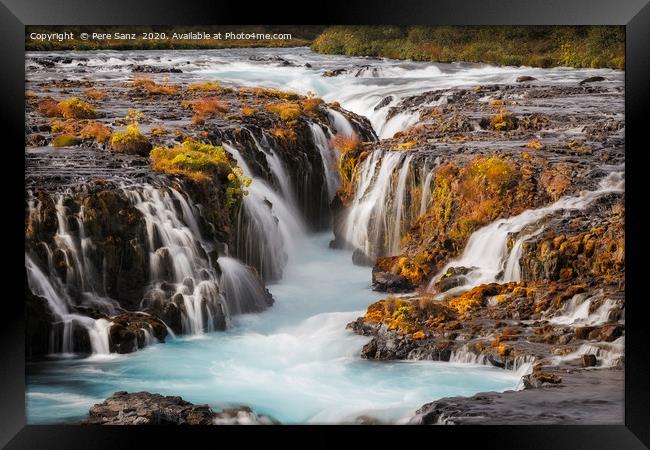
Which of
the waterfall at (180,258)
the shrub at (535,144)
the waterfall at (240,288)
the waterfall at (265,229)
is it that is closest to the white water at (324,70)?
the shrub at (535,144)

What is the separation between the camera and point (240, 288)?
1091cm

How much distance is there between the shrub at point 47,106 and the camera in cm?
1045

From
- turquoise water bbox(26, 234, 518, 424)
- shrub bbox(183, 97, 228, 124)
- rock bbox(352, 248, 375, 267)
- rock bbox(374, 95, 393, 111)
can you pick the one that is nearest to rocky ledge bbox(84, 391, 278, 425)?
turquoise water bbox(26, 234, 518, 424)

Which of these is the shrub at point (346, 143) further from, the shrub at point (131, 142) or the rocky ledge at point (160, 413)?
the rocky ledge at point (160, 413)

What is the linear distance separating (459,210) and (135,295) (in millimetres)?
3453

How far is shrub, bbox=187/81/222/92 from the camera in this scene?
11000mm

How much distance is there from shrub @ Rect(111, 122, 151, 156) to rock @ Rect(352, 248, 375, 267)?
2.41m

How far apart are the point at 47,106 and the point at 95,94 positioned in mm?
527

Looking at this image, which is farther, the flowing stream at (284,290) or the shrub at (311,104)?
the shrub at (311,104)

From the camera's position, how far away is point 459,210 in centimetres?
1108

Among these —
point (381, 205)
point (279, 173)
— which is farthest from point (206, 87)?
point (381, 205)
